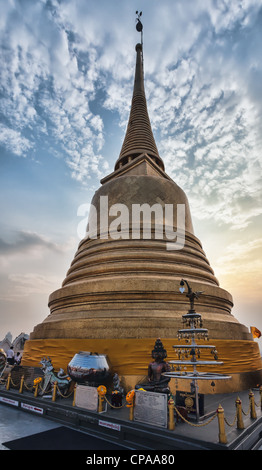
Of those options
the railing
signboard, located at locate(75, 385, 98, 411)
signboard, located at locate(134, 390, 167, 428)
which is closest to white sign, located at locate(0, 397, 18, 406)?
the railing

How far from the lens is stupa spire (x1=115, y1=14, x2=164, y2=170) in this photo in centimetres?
1854

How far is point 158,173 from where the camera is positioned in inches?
687

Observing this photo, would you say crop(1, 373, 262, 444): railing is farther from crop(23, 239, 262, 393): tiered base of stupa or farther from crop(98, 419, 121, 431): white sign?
crop(23, 239, 262, 393): tiered base of stupa

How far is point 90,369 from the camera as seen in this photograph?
717 cm

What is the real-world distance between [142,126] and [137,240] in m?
11.6

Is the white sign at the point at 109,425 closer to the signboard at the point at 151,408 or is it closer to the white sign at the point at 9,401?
the signboard at the point at 151,408

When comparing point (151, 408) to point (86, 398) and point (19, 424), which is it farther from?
point (19, 424)

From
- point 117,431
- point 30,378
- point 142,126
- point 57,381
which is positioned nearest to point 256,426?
point 117,431

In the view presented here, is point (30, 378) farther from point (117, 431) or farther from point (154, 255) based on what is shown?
point (154, 255)

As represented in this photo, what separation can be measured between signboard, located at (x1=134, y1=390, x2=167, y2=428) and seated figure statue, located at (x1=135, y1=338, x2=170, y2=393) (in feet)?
2.93

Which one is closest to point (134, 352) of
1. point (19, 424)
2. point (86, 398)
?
point (86, 398)

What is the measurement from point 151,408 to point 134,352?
9.22 feet

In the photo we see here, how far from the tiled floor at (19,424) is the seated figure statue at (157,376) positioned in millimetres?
2327
